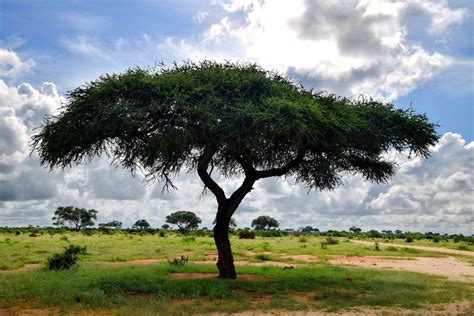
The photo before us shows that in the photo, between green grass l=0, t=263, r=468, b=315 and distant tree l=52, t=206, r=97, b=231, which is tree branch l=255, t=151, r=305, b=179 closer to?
green grass l=0, t=263, r=468, b=315

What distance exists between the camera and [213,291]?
17.6 metres

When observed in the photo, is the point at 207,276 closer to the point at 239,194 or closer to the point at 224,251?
the point at 224,251

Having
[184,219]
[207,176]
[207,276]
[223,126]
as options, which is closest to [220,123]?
[223,126]

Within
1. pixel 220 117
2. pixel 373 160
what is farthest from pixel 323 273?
pixel 220 117

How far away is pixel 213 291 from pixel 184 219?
336ft

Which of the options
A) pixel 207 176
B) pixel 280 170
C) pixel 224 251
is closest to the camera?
pixel 224 251

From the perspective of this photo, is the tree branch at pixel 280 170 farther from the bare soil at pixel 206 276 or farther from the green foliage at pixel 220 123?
the bare soil at pixel 206 276

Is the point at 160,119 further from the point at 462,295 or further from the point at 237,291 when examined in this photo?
the point at 462,295

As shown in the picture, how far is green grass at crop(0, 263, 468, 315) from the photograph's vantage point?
15.7 m

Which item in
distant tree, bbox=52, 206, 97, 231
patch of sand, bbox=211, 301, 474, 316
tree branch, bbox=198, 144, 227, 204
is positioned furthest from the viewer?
distant tree, bbox=52, 206, 97, 231

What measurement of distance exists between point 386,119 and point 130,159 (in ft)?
35.7

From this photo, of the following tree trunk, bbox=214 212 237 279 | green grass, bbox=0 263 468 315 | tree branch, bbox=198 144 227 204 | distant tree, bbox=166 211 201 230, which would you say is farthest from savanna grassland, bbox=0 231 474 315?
distant tree, bbox=166 211 201 230

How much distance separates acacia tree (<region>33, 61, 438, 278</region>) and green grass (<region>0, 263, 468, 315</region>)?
2.70 metres

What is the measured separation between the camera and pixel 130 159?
22.2 metres
